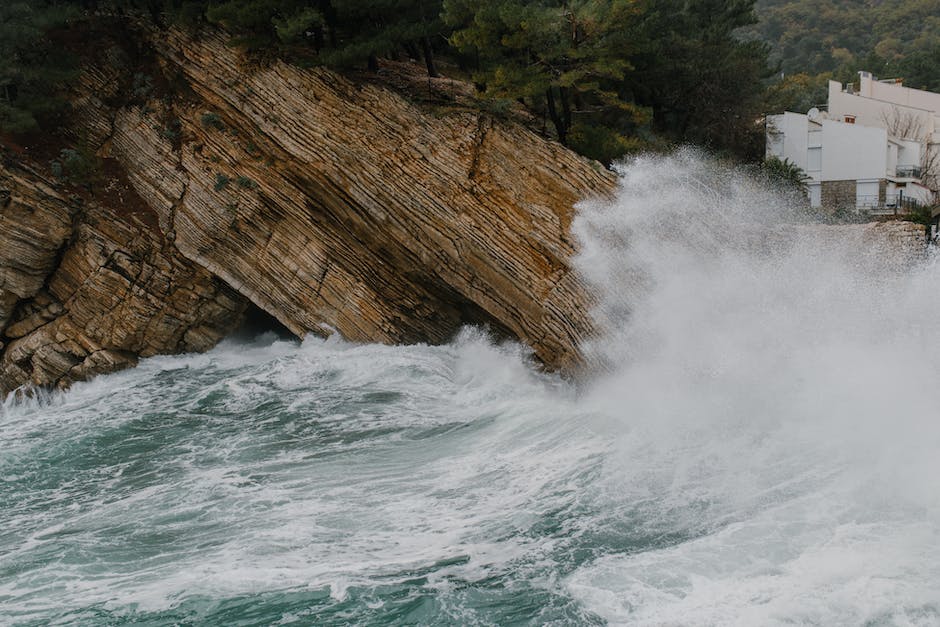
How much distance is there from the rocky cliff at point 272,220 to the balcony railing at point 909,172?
15040 millimetres

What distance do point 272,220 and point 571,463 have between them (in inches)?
440

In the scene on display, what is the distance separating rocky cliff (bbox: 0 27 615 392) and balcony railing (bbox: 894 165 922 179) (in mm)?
15040

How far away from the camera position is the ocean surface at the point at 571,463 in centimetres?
1060

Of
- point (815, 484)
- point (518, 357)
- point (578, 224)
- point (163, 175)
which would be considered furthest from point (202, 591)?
point (163, 175)

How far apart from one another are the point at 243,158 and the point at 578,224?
8948 mm

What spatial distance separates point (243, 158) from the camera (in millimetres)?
21844

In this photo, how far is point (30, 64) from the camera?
21.8 metres

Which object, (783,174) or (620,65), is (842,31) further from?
(620,65)

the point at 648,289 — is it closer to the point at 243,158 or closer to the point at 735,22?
the point at 243,158

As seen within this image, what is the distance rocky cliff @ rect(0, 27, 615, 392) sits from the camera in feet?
64.0

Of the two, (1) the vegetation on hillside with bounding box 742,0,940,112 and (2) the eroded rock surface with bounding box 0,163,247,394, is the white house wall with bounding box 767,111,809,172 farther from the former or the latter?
(1) the vegetation on hillside with bounding box 742,0,940,112

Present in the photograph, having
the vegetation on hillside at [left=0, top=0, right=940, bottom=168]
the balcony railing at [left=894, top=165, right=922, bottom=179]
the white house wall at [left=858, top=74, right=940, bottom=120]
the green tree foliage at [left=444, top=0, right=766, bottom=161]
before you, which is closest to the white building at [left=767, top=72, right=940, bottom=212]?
the balcony railing at [left=894, top=165, right=922, bottom=179]

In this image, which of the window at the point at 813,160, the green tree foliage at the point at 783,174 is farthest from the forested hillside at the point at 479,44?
the window at the point at 813,160

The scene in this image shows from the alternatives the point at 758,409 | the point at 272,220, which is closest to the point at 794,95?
the point at 272,220
